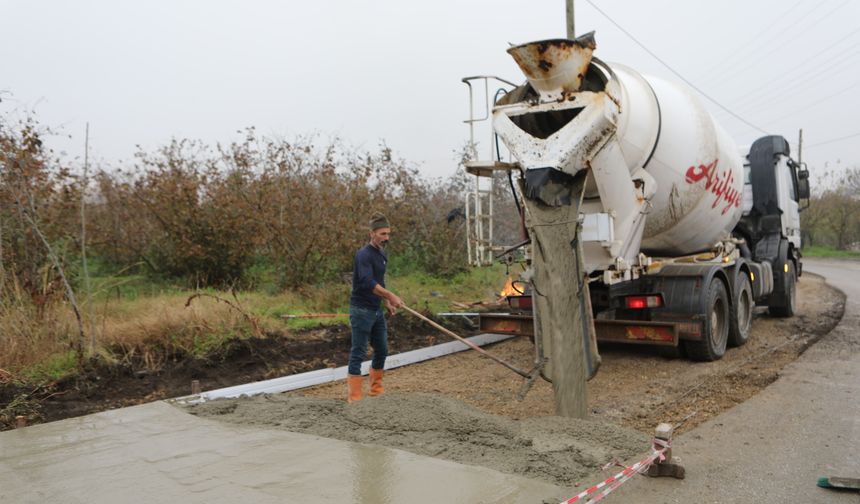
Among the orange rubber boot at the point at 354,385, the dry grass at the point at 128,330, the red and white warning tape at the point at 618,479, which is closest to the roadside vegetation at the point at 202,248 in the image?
the dry grass at the point at 128,330

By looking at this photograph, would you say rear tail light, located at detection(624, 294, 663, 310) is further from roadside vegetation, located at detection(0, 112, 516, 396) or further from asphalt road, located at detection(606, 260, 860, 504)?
roadside vegetation, located at detection(0, 112, 516, 396)

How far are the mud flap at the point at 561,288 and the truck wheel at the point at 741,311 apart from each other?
13.4 feet

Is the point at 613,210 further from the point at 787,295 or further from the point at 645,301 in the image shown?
the point at 787,295

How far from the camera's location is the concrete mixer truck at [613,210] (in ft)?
17.0

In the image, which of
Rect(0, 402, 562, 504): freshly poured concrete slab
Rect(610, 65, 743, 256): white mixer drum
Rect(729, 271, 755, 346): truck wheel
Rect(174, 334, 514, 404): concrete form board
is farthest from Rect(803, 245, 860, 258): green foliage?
Rect(0, 402, 562, 504): freshly poured concrete slab

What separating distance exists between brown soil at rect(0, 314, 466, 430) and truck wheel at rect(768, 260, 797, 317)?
21.5 ft

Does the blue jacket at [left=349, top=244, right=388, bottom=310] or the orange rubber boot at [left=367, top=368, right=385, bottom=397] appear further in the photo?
the orange rubber boot at [left=367, top=368, right=385, bottom=397]

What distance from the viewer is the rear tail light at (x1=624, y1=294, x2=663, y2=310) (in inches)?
273

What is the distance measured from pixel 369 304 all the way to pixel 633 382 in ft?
9.90

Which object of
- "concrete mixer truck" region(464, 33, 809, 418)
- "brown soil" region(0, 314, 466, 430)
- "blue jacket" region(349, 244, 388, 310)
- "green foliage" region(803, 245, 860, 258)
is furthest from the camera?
"green foliage" region(803, 245, 860, 258)

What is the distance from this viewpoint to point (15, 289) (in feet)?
22.7

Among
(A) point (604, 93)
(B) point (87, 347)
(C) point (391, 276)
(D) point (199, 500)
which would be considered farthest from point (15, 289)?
(C) point (391, 276)

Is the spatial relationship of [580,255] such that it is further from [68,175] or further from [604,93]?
[68,175]

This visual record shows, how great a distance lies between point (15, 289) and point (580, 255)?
20.4ft
